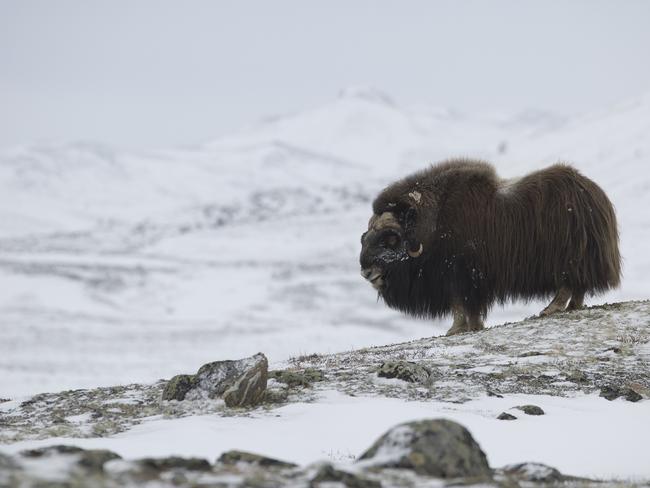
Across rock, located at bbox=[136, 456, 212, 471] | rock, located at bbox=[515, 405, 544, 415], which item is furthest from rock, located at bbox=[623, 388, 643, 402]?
rock, located at bbox=[136, 456, 212, 471]

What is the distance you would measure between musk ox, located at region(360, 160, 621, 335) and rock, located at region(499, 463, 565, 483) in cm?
→ 582

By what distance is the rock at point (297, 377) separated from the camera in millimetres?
7035

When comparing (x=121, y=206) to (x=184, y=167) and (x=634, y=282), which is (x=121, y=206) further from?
(x=634, y=282)

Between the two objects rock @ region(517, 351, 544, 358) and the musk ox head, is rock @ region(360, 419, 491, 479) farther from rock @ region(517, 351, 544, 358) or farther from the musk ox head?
the musk ox head

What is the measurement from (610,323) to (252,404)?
4.51 m

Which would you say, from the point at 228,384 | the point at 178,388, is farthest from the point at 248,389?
the point at 178,388

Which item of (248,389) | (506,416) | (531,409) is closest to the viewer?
(506,416)

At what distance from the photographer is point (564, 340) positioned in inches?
340

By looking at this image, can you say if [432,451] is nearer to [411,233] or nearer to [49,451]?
[49,451]

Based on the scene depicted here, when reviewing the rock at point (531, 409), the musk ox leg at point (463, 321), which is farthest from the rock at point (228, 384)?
the musk ox leg at point (463, 321)

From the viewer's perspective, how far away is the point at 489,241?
9758 mm

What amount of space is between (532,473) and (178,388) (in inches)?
134

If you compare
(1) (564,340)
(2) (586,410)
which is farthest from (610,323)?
(2) (586,410)

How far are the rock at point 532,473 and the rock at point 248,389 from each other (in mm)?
2665
